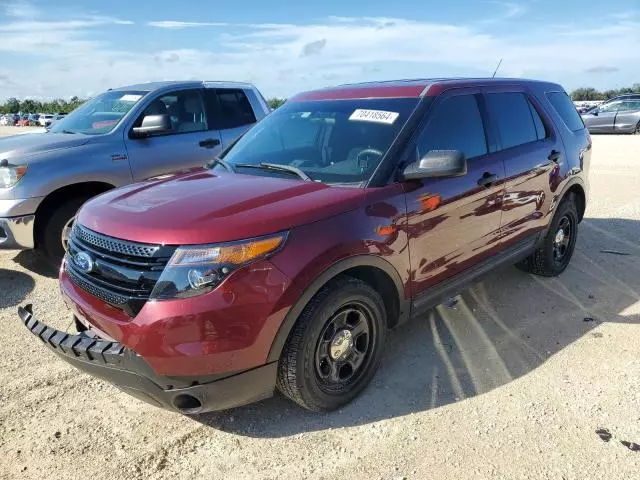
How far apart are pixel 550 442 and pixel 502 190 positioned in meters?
1.88

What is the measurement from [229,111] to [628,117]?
64.6 feet

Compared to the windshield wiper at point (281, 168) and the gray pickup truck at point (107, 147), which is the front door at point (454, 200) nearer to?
the windshield wiper at point (281, 168)

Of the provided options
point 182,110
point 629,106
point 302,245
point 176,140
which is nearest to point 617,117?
point 629,106

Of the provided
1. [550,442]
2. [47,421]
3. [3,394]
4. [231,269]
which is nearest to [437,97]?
[231,269]

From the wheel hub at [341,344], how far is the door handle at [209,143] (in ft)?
12.9

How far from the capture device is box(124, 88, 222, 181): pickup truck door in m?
5.70

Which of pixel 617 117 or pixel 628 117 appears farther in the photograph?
pixel 617 117

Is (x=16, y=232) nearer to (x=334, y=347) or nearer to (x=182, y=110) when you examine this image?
(x=182, y=110)

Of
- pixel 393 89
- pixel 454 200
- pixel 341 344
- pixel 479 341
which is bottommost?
pixel 479 341

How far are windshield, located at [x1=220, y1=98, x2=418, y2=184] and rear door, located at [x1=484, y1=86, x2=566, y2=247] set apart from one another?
3.46 feet

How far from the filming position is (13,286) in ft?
16.2

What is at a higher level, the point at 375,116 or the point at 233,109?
the point at 375,116

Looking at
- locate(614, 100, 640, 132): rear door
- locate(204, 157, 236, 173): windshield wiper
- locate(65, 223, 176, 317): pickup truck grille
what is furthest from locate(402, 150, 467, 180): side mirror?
locate(614, 100, 640, 132): rear door

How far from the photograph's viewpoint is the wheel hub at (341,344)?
116 inches
